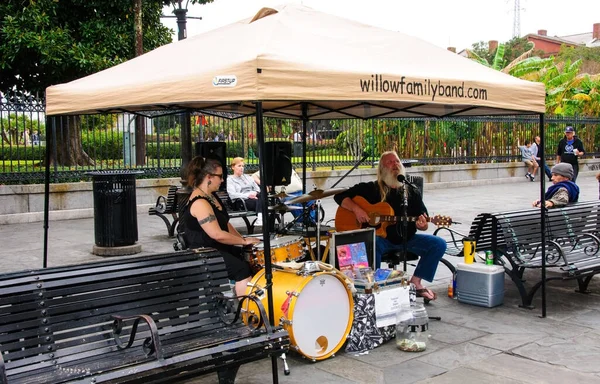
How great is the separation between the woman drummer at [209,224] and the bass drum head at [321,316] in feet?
2.09

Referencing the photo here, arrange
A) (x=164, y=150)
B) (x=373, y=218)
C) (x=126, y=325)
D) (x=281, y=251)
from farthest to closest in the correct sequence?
(x=164, y=150), (x=373, y=218), (x=281, y=251), (x=126, y=325)

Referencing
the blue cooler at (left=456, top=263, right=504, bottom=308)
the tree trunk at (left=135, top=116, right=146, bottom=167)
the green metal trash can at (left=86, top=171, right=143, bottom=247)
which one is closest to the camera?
the blue cooler at (left=456, top=263, right=504, bottom=308)

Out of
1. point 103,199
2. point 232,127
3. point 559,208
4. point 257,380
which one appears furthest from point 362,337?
point 232,127

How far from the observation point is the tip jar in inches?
208

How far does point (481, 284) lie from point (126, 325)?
3711 mm

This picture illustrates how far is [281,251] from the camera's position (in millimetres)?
5504

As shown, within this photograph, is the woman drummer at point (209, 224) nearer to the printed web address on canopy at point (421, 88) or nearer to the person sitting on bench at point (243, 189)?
the printed web address on canopy at point (421, 88)

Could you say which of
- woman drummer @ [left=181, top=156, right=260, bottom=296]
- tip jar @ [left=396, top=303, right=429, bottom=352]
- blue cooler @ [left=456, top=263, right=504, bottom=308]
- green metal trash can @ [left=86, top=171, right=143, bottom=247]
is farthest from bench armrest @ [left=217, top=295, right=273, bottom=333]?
green metal trash can @ [left=86, top=171, right=143, bottom=247]

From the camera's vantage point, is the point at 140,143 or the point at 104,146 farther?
the point at 140,143

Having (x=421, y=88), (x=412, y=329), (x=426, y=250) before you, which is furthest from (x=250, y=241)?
(x=426, y=250)

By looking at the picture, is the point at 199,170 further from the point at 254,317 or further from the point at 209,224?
the point at 254,317

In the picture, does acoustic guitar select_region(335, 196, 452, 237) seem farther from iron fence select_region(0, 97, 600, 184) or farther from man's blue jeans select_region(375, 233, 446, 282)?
iron fence select_region(0, 97, 600, 184)

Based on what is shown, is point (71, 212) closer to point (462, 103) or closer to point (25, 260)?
point (25, 260)

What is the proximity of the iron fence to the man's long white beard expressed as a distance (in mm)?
4162
